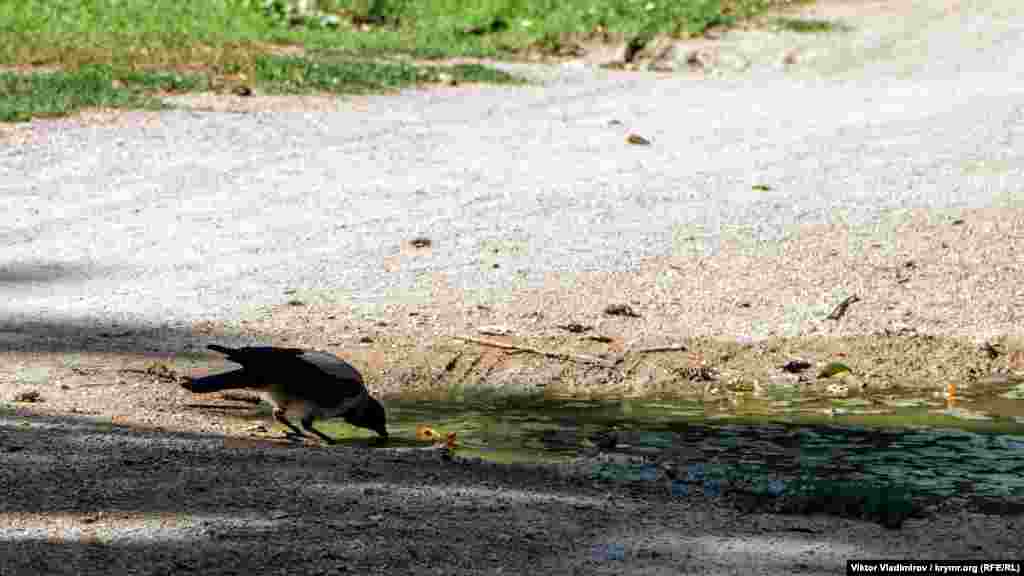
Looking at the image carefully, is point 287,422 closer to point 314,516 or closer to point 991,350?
point 314,516

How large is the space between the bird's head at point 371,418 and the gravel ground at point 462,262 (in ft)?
0.85

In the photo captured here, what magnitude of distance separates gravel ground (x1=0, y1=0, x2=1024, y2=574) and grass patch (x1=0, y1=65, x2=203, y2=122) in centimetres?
38

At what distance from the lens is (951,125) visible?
12883 millimetres

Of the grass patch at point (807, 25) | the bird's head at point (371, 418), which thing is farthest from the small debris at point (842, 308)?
the grass patch at point (807, 25)

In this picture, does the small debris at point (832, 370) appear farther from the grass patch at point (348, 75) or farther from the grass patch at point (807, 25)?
the grass patch at point (807, 25)

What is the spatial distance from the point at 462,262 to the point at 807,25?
10453mm

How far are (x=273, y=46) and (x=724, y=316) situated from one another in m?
9.58

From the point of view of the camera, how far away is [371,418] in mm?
6109

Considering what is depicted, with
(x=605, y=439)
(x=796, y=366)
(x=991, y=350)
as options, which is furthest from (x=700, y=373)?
(x=991, y=350)

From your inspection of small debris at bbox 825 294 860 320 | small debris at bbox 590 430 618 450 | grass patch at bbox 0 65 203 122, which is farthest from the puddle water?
grass patch at bbox 0 65 203 122

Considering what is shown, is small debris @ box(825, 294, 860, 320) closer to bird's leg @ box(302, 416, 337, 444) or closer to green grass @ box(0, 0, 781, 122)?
bird's leg @ box(302, 416, 337, 444)

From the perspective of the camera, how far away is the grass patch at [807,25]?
59.4ft

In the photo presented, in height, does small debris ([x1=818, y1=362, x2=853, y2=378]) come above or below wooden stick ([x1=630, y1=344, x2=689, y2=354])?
above

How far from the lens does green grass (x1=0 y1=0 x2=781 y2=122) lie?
1362cm
